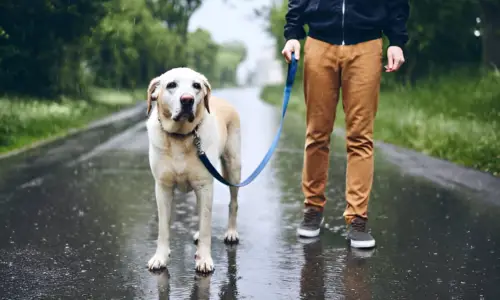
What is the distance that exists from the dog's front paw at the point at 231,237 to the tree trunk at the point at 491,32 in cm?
1458

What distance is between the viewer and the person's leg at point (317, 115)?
5.68 meters

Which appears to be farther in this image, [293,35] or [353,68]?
[293,35]

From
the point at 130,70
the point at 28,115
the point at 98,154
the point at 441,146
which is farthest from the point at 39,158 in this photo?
the point at 130,70

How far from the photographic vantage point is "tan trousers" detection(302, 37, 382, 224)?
220 inches

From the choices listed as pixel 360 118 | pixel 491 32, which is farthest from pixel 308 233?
pixel 491 32

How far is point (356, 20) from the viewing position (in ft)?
18.3

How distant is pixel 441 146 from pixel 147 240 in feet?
22.2

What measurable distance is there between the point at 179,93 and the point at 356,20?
1.66m

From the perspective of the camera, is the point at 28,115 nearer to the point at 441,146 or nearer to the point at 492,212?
the point at 441,146

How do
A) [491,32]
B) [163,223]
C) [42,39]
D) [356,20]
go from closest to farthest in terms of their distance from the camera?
[163,223]
[356,20]
[491,32]
[42,39]

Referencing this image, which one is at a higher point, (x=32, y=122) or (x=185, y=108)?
(x=185, y=108)

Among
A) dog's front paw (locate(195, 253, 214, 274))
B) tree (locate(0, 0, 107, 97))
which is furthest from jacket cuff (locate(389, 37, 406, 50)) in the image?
tree (locate(0, 0, 107, 97))

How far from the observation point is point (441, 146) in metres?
11.4

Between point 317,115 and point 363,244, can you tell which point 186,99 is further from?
point 363,244
